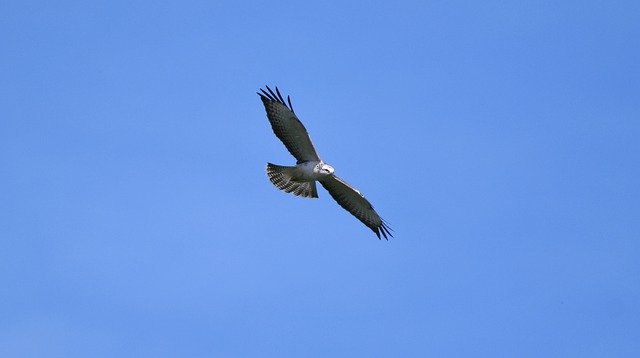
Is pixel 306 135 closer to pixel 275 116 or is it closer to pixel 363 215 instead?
pixel 275 116

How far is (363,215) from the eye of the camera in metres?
23.8

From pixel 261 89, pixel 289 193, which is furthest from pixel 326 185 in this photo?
pixel 261 89

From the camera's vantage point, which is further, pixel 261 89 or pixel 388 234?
pixel 388 234

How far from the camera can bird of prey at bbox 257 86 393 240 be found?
22062mm

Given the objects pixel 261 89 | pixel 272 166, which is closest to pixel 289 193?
pixel 272 166

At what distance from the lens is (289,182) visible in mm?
22969

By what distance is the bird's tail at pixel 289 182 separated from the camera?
2278 centimetres

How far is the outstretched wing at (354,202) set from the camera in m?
23.0

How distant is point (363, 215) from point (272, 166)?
219 centimetres

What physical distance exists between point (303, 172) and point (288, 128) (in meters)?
0.90

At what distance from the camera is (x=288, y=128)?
2228 centimetres

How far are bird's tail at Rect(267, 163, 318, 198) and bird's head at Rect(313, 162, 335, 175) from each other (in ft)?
1.53

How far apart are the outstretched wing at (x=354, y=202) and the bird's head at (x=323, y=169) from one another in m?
0.31

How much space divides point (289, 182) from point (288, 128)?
1.19 meters
